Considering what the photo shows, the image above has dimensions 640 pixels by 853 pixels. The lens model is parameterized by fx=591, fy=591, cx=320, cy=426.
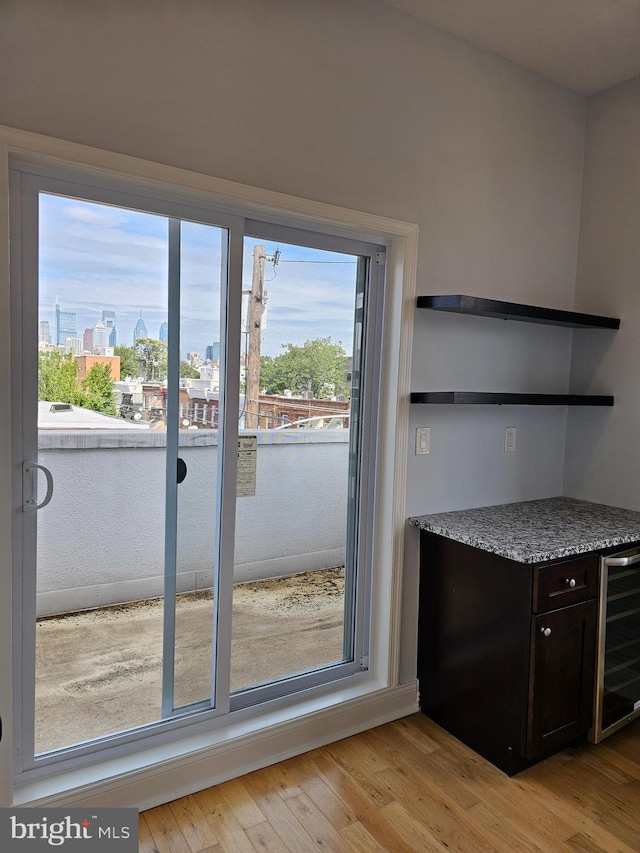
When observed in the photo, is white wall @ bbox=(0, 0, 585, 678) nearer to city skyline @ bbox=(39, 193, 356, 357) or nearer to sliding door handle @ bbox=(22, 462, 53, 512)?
city skyline @ bbox=(39, 193, 356, 357)

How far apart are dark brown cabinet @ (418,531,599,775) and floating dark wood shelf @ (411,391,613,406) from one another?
1.90 feet

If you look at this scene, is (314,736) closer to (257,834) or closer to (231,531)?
(257,834)

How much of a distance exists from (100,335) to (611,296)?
2369mm

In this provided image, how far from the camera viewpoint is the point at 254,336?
87.6 inches

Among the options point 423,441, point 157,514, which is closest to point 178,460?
point 157,514

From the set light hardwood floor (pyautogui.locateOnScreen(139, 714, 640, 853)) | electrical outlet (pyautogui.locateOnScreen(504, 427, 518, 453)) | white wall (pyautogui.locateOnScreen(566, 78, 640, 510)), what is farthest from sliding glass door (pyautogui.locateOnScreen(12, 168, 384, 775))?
white wall (pyautogui.locateOnScreen(566, 78, 640, 510))

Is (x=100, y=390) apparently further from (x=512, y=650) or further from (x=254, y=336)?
(x=512, y=650)

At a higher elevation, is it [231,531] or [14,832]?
[231,531]

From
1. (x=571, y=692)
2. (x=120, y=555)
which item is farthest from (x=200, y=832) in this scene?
(x=571, y=692)

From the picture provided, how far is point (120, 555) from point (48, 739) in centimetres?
63

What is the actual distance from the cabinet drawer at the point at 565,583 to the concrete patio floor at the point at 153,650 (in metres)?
0.83

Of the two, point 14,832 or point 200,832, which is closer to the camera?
point 14,832

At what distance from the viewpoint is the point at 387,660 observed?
2.54 metres

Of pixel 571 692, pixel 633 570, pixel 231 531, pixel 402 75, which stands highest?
pixel 402 75
